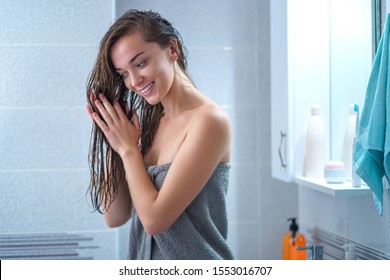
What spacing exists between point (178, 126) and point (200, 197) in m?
0.15

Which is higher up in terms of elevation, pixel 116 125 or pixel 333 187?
pixel 116 125

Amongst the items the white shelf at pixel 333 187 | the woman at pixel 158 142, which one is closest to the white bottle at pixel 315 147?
the white shelf at pixel 333 187

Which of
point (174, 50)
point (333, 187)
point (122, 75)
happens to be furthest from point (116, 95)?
point (333, 187)

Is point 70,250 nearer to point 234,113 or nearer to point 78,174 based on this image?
point 78,174

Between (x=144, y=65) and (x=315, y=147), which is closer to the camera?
(x=144, y=65)

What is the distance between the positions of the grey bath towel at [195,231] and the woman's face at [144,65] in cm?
16

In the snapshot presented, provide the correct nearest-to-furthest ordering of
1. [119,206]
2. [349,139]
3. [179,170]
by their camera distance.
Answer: [179,170], [119,206], [349,139]

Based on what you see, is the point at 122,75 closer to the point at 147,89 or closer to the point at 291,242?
the point at 147,89

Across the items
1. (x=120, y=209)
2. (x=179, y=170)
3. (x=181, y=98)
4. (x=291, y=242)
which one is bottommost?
(x=291, y=242)

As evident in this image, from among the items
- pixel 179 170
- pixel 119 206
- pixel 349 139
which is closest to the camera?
pixel 179 170

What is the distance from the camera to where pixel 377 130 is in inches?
46.1

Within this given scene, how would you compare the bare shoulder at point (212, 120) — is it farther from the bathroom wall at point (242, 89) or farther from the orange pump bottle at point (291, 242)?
the orange pump bottle at point (291, 242)

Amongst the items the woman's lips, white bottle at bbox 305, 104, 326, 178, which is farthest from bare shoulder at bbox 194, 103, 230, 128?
white bottle at bbox 305, 104, 326, 178

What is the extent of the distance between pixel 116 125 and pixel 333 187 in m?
0.49
